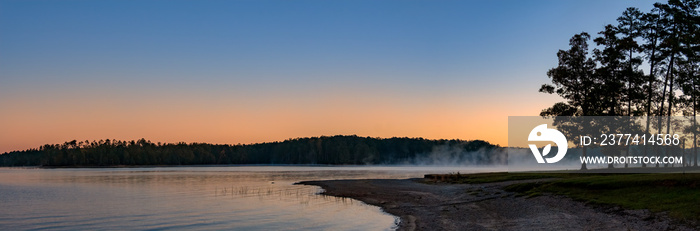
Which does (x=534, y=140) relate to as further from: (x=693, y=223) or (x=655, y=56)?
(x=693, y=223)

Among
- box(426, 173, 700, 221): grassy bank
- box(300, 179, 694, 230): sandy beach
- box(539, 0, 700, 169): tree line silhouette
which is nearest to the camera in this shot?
box(300, 179, 694, 230): sandy beach

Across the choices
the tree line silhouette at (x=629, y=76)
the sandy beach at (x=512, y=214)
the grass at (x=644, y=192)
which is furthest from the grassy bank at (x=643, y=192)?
the tree line silhouette at (x=629, y=76)

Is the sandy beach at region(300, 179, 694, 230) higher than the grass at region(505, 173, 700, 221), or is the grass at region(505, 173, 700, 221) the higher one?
the grass at region(505, 173, 700, 221)

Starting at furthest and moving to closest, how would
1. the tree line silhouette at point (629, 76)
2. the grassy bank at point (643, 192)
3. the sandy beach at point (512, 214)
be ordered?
1. the tree line silhouette at point (629, 76)
2. the grassy bank at point (643, 192)
3. the sandy beach at point (512, 214)

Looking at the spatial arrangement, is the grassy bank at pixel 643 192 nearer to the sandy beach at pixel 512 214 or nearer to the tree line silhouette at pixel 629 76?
the sandy beach at pixel 512 214

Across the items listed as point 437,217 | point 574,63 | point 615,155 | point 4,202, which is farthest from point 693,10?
point 4,202

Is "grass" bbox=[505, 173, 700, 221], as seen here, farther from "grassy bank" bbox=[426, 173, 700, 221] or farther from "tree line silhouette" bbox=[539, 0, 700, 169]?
"tree line silhouette" bbox=[539, 0, 700, 169]

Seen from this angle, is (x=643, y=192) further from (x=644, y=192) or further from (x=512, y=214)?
(x=512, y=214)

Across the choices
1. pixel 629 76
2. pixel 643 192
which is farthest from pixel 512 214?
pixel 629 76

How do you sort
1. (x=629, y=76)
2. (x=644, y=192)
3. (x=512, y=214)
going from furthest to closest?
1. (x=629, y=76)
2. (x=512, y=214)
3. (x=644, y=192)

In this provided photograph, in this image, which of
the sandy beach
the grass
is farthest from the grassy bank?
the sandy beach

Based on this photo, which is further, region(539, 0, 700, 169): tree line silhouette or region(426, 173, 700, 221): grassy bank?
region(539, 0, 700, 169): tree line silhouette

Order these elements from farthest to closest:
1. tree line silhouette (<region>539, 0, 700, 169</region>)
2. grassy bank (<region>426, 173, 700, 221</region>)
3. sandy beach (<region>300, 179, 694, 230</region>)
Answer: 1. tree line silhouette (<region>539, 0, 700, 169</region>)
2. grassy bank (<region>426, 173, 700, 221</region>)
3. sandy beach (<region>300, 179, 694, 230</region>)

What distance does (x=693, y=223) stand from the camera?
20.6m
